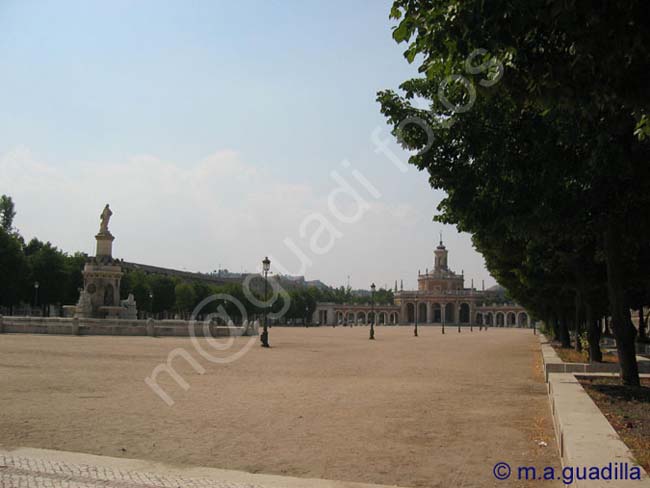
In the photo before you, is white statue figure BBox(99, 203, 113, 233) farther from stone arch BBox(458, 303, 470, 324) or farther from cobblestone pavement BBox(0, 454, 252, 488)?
stone arch BBox(458, 303, 470, 324)

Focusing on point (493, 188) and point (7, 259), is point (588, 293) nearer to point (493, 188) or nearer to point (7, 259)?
point (493, 188)

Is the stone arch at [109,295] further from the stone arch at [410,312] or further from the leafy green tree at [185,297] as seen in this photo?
the stone arch at [410,312]

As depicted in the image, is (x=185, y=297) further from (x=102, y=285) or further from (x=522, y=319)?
(x=522, y=319)

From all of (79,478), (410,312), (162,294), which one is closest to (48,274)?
(162,294)

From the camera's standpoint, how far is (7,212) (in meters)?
97.3

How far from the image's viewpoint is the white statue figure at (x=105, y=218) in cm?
5759

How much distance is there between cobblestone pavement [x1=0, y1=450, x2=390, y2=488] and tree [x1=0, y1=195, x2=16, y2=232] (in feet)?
322

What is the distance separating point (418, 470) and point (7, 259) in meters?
73.0

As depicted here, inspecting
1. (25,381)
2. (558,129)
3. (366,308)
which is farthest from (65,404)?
(366,308)

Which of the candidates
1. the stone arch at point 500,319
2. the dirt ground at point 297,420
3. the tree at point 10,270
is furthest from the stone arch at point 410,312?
the dirt ground at point 297,420

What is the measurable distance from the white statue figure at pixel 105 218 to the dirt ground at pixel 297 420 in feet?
122

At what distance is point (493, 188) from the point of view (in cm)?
1455

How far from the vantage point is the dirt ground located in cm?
925

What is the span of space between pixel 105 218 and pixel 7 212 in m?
48.4
